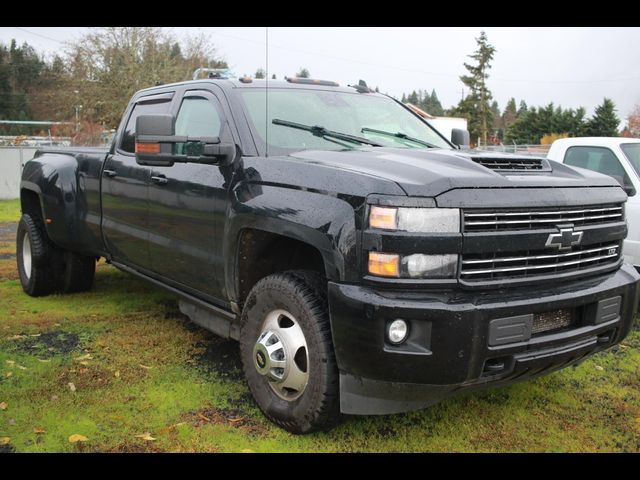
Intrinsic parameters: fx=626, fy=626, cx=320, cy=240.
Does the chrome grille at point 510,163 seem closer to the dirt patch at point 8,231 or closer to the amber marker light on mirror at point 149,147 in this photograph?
the amber marker light on mirror at point 149,147

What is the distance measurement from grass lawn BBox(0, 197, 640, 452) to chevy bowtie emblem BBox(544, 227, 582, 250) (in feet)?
3.49

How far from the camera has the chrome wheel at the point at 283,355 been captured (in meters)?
3.24

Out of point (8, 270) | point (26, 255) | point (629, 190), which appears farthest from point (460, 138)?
point (8, 270)

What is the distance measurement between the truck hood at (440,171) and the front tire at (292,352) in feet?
2.15

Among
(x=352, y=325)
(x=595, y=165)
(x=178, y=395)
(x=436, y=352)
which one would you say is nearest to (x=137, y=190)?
(x=178, y=395)

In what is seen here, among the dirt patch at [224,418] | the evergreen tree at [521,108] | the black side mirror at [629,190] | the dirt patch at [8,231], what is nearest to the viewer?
the dirt patch at [224,418]

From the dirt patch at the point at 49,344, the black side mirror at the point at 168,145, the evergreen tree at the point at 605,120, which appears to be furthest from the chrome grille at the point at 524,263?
the evergreen tree at the point at 605,120

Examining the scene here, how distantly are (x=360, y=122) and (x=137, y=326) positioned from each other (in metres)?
2.66

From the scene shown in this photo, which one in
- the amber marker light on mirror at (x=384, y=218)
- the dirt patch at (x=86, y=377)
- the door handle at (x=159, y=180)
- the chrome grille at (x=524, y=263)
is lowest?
the dirt patch at (x=86, y=377)

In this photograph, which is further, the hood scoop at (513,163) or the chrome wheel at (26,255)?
the chrome wheel at (26,255)

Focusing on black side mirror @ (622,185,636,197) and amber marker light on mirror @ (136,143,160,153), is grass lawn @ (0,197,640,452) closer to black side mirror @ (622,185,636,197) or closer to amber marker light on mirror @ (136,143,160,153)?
black side mirror @ (622,185,636,197)

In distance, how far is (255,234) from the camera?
3.63 meters

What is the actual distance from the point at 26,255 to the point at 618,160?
6267mm

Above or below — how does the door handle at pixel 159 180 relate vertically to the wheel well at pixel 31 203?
above
